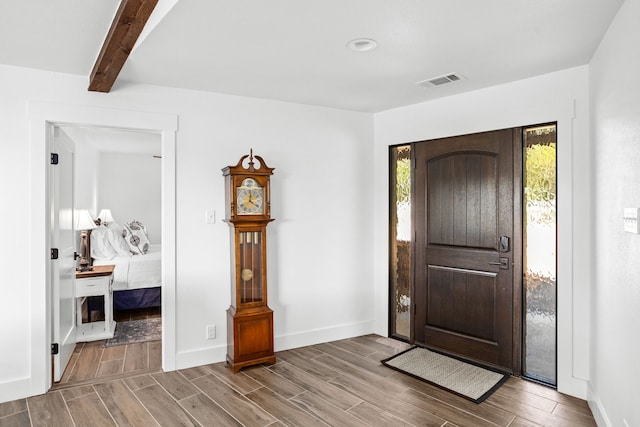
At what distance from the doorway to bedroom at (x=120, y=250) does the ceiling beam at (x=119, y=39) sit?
1.90ft

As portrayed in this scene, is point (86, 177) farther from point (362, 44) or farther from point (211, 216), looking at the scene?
point (362, 44)

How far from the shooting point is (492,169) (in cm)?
342

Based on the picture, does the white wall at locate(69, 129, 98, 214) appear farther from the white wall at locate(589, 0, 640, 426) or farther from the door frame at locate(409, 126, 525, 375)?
the white wall at locate(589, 0, 640, 426)

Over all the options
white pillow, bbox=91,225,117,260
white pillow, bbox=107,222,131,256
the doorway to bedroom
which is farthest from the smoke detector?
white pillow, bbox=107,222,131,256

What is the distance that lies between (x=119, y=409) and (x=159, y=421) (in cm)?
36

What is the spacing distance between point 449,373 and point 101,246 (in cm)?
450

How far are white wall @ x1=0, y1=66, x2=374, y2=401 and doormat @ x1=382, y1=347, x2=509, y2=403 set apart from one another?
81cm

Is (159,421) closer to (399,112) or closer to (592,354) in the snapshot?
(592,354)

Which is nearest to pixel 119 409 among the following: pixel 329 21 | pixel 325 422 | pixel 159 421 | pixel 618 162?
pixel 159 421

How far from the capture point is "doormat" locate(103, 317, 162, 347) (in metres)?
4.14

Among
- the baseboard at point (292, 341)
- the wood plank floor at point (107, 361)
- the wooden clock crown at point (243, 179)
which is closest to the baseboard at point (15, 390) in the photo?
the wood plank floor at point (107, 361)

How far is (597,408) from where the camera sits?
2.56m

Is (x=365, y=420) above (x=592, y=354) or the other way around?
the other way around

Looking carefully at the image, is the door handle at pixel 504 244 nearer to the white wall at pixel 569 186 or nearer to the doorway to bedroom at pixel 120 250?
the white wall at pixel 569 186
